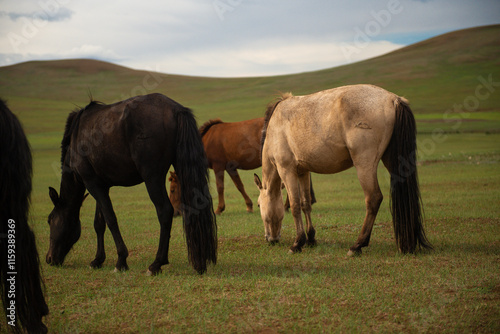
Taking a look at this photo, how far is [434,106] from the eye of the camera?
180 feet

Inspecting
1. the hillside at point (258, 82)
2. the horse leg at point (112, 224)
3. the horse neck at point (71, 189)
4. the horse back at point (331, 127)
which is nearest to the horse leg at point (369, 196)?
the horse back at point (331, 127)

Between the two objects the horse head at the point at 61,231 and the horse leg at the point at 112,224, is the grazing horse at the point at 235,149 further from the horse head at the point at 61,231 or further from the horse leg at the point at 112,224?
the horse leg at the point at 112,224

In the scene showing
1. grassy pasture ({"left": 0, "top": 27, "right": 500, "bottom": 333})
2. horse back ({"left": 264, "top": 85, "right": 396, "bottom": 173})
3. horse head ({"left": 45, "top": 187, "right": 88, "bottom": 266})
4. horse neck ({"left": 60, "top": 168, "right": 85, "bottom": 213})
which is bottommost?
grassy pasture ({"left": 0, "top": 27, "right": 500, "bottom": 333})

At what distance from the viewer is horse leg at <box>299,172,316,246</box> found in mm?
7668

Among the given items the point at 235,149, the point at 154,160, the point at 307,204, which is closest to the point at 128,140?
the point at 154,160

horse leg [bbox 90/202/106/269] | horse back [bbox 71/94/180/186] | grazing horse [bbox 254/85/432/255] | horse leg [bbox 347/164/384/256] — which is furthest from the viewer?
horse leg [bbox 90/202/106/269]

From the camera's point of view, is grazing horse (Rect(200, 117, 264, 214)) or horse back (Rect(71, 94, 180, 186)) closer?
horse back (Rect(71, 94, 180, 186))

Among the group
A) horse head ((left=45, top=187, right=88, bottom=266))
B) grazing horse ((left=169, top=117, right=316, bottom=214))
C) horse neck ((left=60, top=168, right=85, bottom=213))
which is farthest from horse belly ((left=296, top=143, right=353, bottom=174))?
grazing horse ((left=169, top=117, right=316, bottom=214))

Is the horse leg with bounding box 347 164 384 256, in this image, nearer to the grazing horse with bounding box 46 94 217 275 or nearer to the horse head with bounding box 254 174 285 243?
the horse head with bounding box 254 174 285 243

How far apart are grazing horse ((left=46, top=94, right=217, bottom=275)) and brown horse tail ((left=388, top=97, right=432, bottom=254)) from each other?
2.64m

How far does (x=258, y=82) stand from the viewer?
93.0 metres

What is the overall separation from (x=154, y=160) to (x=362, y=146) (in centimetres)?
290

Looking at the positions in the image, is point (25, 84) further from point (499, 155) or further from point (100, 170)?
point (100, 170)

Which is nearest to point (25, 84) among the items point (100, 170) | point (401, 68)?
point (401, 68)
